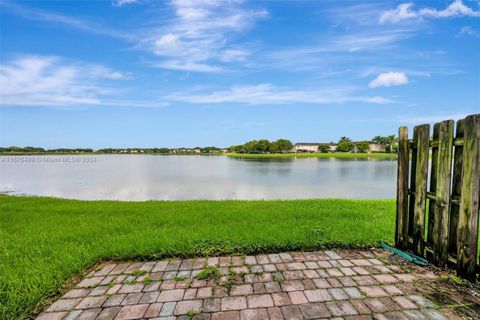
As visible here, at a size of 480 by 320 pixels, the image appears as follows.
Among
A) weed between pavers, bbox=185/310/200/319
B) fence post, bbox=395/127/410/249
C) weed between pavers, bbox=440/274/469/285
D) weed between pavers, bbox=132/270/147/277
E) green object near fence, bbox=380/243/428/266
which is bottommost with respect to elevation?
weed between pavers, bbox=132/270/147/277

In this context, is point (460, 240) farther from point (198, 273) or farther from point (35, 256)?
point (35, 256)

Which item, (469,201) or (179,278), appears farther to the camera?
(179,278)

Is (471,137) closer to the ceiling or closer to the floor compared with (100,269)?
closer to the ceiling

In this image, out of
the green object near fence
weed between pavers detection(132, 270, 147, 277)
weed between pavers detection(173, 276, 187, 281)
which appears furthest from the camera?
the green object near fence

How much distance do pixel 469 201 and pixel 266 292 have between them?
93.1 inches

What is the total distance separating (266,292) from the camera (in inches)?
100.0

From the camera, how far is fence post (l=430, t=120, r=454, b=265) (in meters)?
2.91

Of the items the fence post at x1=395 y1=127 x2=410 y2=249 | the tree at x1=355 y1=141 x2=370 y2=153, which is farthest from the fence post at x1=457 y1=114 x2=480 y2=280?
the tree at x1=355 y1=141 x2=370 y2=153

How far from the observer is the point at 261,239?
12.5 feet

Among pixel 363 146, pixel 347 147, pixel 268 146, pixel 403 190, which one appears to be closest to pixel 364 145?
pixel 363 146

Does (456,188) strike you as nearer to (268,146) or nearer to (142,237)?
(142,237)

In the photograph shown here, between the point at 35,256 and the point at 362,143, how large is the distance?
111 meters

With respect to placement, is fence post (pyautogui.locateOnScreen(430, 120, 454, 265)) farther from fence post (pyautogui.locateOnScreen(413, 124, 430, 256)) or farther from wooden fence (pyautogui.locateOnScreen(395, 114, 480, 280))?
fence post (pyautogui.locateOnScreen(413, 124, 430, 256))

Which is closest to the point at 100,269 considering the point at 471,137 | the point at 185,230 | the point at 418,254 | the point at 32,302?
the point at 32,302
